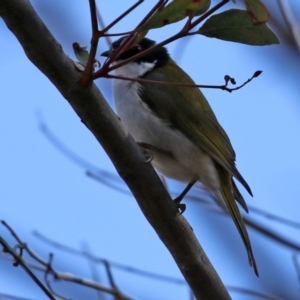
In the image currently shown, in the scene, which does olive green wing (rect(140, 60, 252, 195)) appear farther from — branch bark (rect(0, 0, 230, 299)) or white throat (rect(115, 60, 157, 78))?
branch bark (rect(0, 0, 230, 299))

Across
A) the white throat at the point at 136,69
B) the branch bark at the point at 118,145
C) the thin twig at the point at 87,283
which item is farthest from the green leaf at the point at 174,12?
the white throat at the point at 136,69

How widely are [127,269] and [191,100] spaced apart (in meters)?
1.32

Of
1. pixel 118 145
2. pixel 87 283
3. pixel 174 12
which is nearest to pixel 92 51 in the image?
pixel 174 12

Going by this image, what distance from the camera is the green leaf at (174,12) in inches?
86.0

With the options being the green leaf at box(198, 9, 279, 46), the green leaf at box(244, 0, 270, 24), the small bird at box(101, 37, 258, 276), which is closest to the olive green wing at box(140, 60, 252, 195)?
the small bird at box(101, 37, 258, 276)

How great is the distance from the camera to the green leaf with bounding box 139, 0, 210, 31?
86.0 inches

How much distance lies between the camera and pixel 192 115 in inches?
174

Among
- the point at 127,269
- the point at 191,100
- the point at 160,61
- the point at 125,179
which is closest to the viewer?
the point at 125,179

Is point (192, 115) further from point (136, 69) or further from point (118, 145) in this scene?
point (118, 145)

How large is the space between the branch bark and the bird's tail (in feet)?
1.91

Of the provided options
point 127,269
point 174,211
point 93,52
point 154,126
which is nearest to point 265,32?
point 93,52

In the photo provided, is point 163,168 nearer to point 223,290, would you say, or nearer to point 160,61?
point 160,61

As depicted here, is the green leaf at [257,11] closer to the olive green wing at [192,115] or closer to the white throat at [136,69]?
the olive green wing at [192,115]

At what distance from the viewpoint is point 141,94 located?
4230 millimetres
